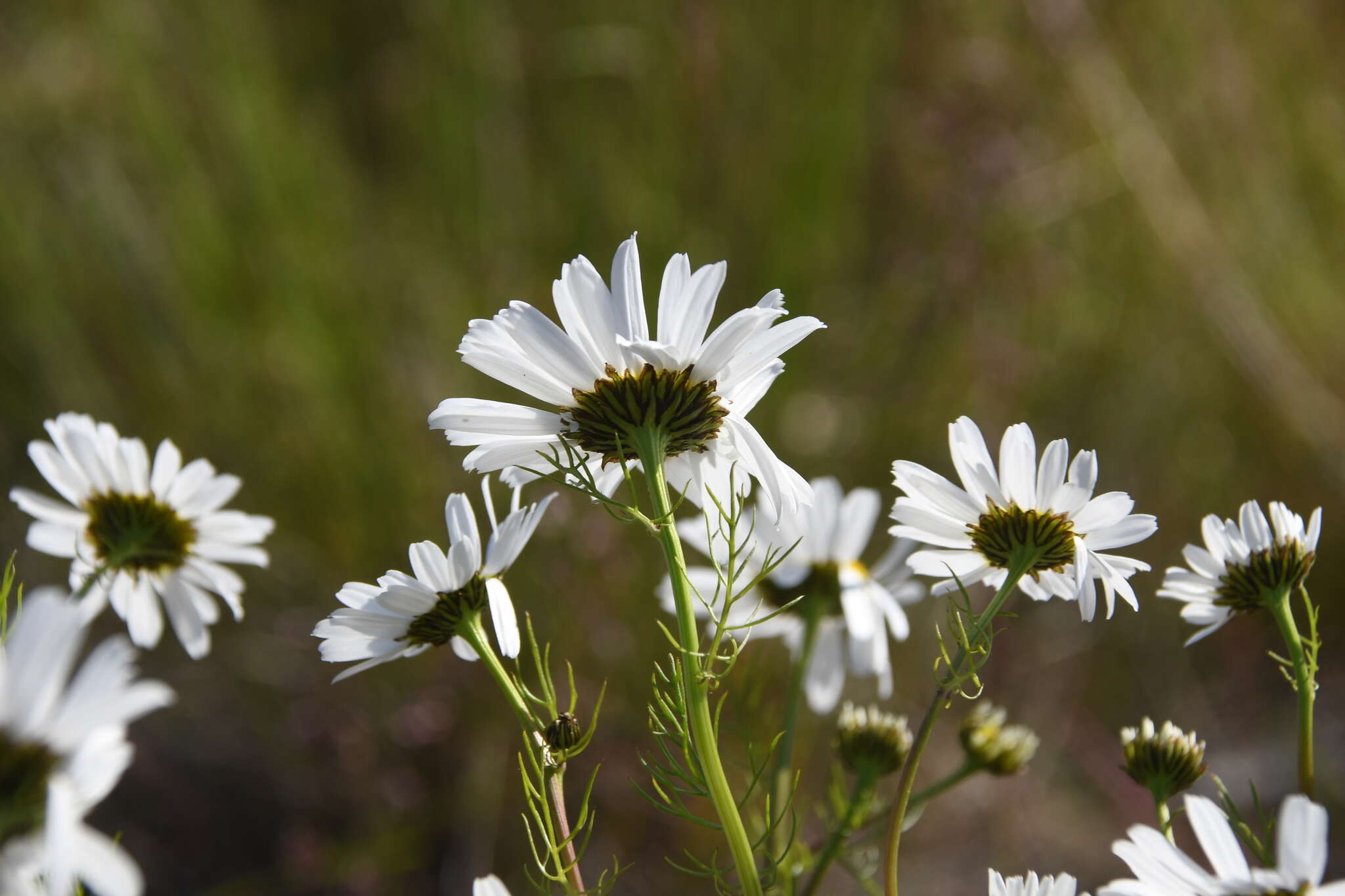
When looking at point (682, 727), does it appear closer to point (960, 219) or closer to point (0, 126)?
point (960, 219)

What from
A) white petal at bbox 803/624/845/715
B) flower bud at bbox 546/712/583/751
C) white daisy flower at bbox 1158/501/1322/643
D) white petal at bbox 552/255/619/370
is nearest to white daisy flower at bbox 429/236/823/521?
white petal at bbox 552/255/619/370

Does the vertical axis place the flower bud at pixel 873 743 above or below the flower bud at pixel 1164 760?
above

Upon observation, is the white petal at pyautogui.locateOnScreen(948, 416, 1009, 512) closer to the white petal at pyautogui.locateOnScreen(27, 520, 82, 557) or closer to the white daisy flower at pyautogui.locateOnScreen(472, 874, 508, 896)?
the white daisy flower at pyautogui.locateOnScreen(472, 874, 508, 896)

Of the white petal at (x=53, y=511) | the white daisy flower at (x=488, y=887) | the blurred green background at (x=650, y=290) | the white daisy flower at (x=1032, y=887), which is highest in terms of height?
the blurred green background at (x=650, y=290)

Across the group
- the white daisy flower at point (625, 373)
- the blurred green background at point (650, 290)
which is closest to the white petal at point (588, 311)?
the white daisy flower at point (625, 373)

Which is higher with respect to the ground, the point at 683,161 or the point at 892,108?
the point at 892,108

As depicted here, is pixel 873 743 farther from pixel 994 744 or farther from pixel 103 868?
pixel 103 868

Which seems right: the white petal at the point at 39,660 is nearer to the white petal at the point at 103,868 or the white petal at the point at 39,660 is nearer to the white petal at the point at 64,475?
the white petal at the point at 103,868

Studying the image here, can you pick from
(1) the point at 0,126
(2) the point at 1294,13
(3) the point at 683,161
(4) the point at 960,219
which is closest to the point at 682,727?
(3) the point at 683,161
